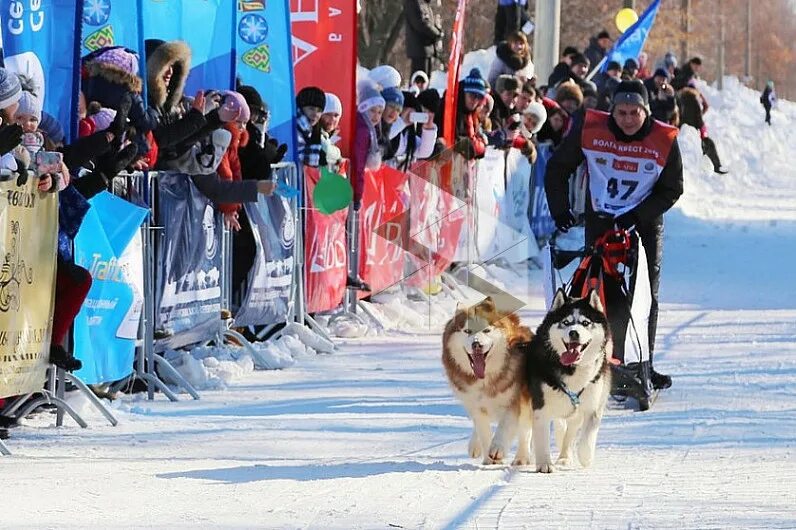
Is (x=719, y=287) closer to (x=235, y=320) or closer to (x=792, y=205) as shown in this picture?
(x=235, y=320)

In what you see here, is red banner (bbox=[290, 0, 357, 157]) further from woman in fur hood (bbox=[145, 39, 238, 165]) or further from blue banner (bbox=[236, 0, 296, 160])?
woman in fur hood (bbox=[145, 39, 238, 165])

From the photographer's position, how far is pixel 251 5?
38.2 feet

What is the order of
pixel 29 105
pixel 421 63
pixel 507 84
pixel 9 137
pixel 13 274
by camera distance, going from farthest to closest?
pixel 421 63
pixel 507 84
pixel 29 105
pixel 13 274
pixel 9 137

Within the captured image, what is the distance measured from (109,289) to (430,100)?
7092mm

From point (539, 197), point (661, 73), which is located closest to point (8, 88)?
point (539, 197)

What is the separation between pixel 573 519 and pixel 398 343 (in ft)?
20.7

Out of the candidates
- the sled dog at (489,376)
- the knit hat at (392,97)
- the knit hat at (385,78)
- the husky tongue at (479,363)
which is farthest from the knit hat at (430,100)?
the husky tongue at (479,363)

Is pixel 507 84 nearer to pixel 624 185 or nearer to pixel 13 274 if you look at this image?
pixel 624 185

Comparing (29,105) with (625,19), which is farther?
(625,19)

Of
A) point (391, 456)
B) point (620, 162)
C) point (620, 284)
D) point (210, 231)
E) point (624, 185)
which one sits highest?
point (620, 162)

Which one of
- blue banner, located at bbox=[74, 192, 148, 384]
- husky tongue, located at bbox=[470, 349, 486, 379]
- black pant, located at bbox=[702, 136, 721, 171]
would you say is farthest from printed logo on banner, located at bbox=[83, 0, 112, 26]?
black pant, located at bbox=[702, 136, 721, 171]

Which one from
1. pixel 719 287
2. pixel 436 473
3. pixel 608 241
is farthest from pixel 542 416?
pixel 719 287

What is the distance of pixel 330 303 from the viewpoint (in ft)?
40.3

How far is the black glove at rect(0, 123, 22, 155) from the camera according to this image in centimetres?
676
